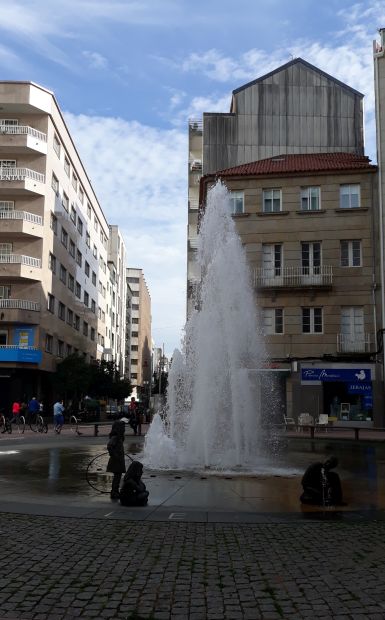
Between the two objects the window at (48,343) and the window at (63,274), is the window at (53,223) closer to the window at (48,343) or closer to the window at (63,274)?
the window at (63,274)

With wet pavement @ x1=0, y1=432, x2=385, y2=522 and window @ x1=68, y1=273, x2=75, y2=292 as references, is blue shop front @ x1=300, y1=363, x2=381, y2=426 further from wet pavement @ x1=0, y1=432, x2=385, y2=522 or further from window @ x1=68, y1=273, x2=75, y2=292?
window @ x1=68, y1=273, x2=75, y2=292

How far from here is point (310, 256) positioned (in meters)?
33.5

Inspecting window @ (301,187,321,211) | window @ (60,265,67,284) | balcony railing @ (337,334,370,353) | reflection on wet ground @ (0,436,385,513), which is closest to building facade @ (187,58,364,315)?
window @ (301,187,321,211)

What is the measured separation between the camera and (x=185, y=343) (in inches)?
682

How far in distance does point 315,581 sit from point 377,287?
28.6 m

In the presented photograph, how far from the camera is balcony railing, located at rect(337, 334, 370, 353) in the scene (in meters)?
31.8

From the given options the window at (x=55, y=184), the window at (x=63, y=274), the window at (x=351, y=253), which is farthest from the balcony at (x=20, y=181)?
the window at (x=351, y=253)

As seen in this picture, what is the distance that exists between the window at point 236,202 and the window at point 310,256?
13.9 feet

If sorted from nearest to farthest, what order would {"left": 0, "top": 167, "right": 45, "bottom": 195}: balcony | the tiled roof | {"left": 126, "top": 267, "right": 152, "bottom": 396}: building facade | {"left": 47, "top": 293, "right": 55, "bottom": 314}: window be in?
the tiled roof, {"left": 0, "top": 167, "right": 45, "bottom": 195}: balcony, {"left": 47, "top": 293, "right": 55, "bottom": 314}: window, {"left": 126, "top": 267, "right": 152, "bottom": 396}: building facade

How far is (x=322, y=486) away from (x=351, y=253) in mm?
25475

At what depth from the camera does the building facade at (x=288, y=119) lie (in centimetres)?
4162

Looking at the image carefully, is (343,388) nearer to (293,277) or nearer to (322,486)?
(293,277)

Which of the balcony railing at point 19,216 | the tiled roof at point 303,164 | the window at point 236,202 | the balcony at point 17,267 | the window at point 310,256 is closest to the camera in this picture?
the window at point 310,256

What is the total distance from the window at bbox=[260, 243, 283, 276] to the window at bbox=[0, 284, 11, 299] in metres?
18.4
